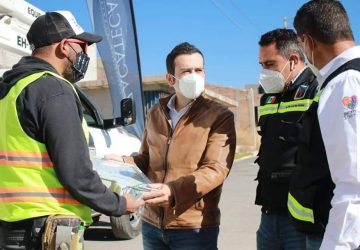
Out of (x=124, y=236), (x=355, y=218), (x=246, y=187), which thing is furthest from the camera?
(x=246, y=187)

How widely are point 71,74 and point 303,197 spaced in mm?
1355

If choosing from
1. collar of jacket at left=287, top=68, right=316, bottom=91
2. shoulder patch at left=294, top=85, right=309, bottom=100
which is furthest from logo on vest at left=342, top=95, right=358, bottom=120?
collar of jacket at left=287, top=68, right=316, bottom=91

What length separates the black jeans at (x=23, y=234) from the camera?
2139 mm

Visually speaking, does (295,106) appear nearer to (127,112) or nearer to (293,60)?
(293,60)

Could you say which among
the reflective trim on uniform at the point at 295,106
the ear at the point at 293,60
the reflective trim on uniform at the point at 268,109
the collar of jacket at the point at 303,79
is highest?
the ear at the point at 293,60

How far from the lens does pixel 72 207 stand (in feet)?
7.25

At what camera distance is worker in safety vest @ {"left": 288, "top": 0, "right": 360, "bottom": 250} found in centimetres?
168

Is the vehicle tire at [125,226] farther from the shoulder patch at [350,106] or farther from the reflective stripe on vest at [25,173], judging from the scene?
the shoulder patch at [350,106]

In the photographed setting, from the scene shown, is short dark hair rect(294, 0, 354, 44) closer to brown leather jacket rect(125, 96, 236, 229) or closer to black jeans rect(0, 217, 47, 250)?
brown leather jacket rect(125, 96, 236, 229)

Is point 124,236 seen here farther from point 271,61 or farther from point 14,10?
point 271,61

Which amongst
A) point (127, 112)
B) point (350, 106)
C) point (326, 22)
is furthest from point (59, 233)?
point (127, 112)

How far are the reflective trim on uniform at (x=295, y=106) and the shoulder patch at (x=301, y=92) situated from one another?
0.03 metres

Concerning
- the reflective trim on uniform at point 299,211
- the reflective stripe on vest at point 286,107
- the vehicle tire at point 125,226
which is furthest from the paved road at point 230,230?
the reflective trim on uniform at point 299,211

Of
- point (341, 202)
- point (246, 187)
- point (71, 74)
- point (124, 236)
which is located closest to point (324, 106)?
point (341, 202)
